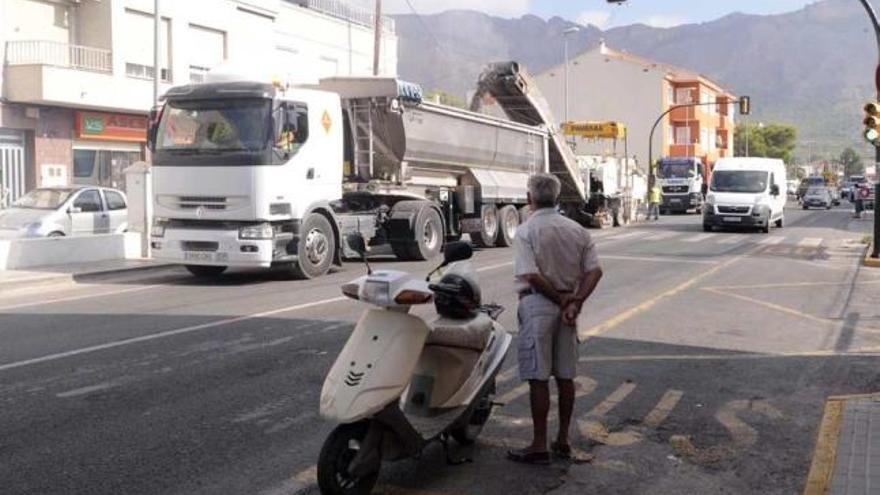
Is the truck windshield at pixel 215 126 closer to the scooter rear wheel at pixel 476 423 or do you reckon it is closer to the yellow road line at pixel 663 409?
the yellow road line at pixel 663 409

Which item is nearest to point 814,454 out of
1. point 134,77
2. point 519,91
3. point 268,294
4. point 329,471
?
point 329,471

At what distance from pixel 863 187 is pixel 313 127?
3828 cm

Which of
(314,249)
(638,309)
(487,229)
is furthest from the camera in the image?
(487,229)

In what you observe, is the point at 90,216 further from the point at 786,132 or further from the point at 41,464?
the point at 786,132

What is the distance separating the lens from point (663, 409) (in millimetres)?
6531

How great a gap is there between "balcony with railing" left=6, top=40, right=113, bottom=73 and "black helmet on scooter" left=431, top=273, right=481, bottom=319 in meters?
22.9

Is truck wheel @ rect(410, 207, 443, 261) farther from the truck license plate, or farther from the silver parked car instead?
the silver parked car

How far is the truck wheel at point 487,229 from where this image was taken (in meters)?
20.8

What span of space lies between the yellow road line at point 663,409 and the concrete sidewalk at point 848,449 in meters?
1.01

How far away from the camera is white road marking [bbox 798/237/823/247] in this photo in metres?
23.5

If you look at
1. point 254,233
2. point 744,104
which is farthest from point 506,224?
point 744,104

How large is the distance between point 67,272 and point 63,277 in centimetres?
49

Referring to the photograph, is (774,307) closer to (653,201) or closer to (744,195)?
(744,195)

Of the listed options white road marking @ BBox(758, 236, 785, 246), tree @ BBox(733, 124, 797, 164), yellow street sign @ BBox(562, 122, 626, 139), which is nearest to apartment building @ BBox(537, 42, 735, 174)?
yellow street sign @ BBox(562, 122, 626, 139)
